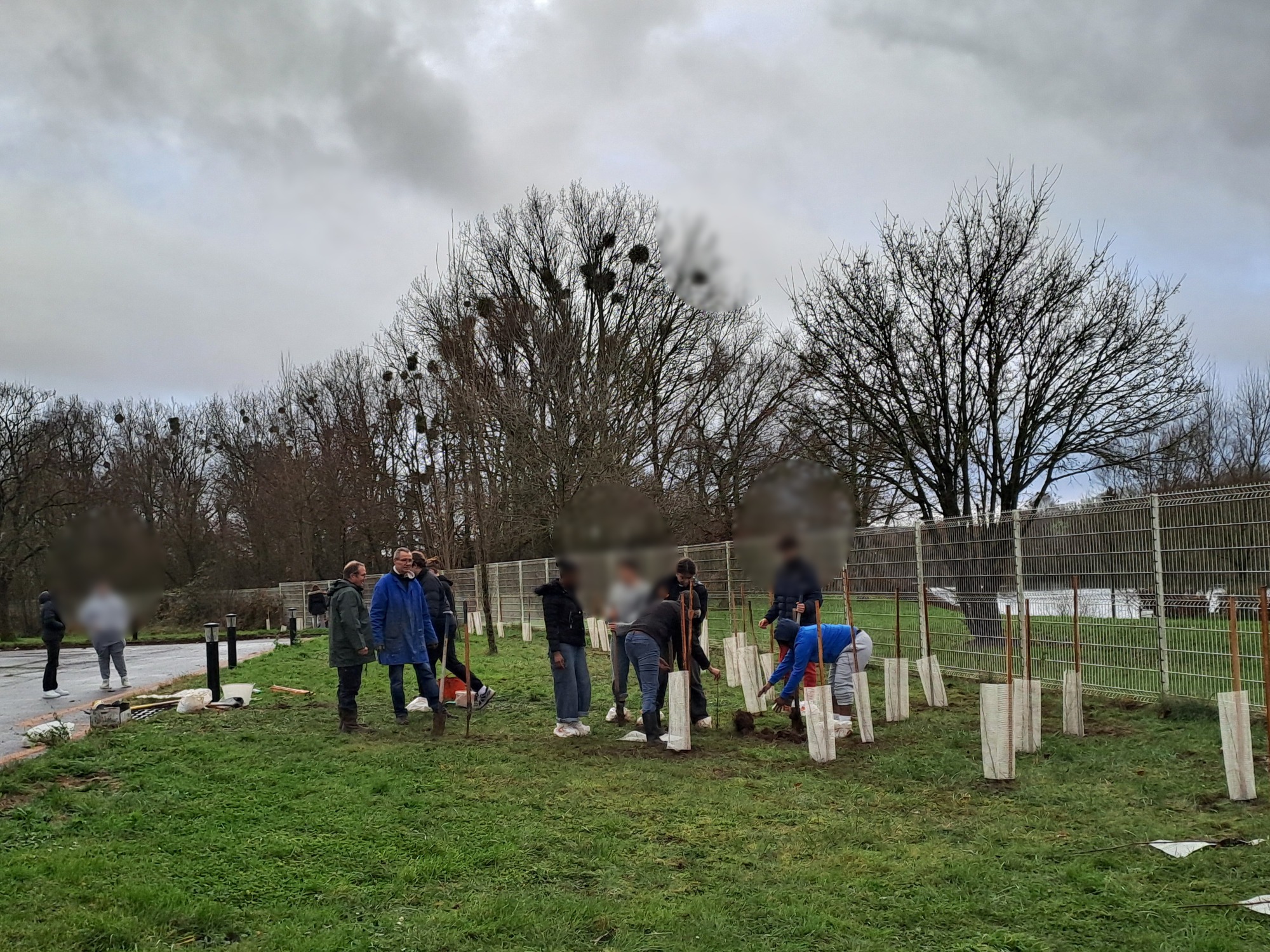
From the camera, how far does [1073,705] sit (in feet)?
29.0

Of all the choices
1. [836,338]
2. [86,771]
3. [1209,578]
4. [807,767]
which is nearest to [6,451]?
[86,771]

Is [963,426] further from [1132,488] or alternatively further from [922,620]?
[922,620]

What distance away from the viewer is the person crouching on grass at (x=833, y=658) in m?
9.40

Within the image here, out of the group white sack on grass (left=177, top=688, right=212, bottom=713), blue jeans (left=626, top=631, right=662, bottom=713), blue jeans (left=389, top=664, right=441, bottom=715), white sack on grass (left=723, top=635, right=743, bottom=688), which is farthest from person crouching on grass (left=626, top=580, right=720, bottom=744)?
white sack on grass (left=177, top=688, right=212, bottom=713)

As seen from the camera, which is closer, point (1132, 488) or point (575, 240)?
point (1132, 488)

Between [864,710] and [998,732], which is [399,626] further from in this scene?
[998,732]

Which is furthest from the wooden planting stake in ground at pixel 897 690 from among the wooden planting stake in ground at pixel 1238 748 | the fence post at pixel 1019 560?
the wooden planting stake in ground at pixel 1238 748

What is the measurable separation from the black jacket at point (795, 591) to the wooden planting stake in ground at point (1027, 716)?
180 centimetres

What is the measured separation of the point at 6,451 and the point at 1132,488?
1734cm

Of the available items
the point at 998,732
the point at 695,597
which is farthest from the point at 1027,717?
the point at 695,597

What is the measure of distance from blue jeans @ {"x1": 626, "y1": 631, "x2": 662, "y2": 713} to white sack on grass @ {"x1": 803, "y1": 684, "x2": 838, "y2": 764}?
5.40 ft

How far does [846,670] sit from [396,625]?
4.53m

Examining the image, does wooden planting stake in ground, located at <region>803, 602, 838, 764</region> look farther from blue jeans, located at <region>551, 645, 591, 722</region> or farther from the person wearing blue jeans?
blue jeans, located at <region>551, 645, 591, 722</region>

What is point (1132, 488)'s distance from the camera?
18.2m
